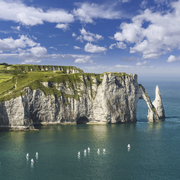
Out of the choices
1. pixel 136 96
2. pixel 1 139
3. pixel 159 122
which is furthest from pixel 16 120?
pixel 159 122

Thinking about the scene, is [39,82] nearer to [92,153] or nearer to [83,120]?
[83,120]

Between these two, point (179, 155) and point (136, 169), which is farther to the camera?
point (179, 155)

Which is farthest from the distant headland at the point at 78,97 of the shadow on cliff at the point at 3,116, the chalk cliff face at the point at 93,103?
the shadow on cliff at the point at 3,116

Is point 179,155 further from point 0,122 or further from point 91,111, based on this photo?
point 0,122

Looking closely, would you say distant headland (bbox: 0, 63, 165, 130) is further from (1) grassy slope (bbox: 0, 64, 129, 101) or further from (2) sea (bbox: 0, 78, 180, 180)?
(2) sea (bbox: 0, 78, 180, 180)

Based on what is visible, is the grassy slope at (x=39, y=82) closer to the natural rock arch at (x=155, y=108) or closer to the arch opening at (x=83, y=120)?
the arch opening at (x=83, y=120)

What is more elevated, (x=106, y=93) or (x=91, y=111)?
(x=106, y=93)
